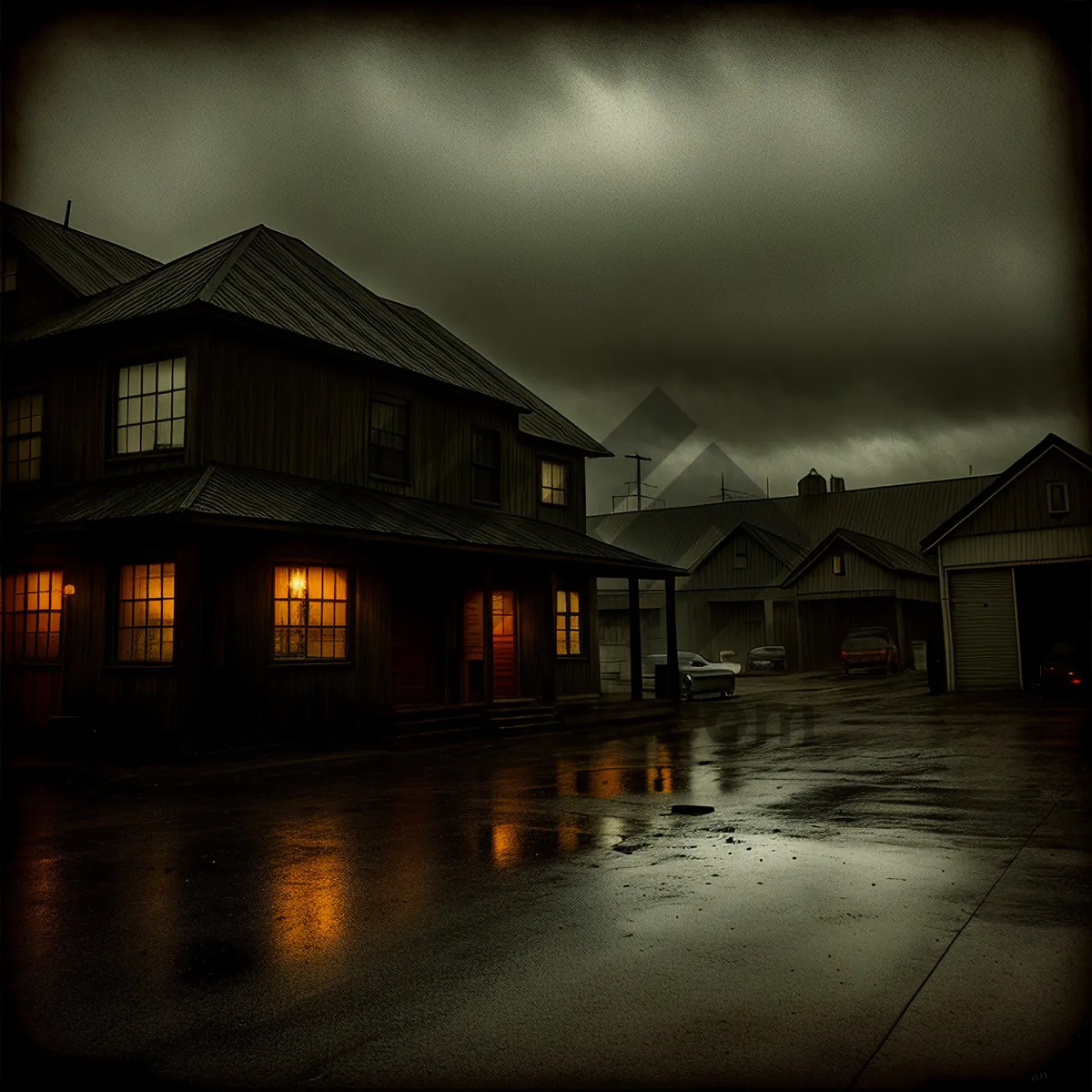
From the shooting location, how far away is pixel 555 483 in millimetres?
25453

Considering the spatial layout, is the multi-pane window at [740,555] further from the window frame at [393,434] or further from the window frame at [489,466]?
the window frame at [393,434]

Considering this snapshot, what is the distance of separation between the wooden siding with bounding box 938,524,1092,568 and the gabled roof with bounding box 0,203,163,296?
73.5 ft

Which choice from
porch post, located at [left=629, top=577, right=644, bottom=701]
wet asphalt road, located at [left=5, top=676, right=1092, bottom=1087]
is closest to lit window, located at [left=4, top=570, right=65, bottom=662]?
wet asphalt road, located at [left=5, top=676, right=1092, bottom=1087]

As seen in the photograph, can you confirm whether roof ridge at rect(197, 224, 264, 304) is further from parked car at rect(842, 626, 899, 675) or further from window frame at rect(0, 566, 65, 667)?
parked car at rect(842, 626, 899, 675)

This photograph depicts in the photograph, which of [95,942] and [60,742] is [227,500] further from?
[95,942]

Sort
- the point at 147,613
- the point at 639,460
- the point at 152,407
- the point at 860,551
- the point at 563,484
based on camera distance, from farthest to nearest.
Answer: the point at 639,460, the point at 860,551, the point at 563,484, the point at 152,407, the point at 147,613

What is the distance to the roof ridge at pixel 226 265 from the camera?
16.4 meters

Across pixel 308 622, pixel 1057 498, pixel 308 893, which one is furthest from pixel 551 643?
pixel 308 893

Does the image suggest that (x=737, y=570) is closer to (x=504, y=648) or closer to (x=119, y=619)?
(x=504, y=648)

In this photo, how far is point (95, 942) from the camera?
560 centimetres

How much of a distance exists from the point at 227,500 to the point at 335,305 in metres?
6.94

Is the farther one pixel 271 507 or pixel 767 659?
pixel 767 659

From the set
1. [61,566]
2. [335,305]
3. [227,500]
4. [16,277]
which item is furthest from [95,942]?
[16,277]

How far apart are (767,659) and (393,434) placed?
2822 centimetres
